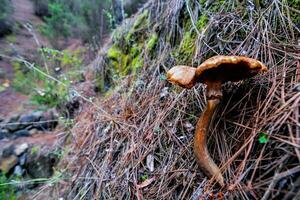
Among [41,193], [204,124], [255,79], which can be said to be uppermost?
[255,79]

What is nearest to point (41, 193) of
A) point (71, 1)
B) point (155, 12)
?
point (155, 12)

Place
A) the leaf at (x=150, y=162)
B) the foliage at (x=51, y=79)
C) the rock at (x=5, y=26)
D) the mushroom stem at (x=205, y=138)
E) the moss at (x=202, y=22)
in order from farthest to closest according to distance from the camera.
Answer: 1. the rock at (x=5, y=26)
2. the foliage at (x=51, y=79)
3. the moss at (x=202, y=22)
4. the leaf at (x=150, y=162)
5. the mushroom stem at (x=205, y=138)

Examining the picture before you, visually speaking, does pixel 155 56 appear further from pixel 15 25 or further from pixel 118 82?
pixel 15 25

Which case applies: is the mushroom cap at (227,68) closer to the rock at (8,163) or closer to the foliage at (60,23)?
the rock at (8,163)

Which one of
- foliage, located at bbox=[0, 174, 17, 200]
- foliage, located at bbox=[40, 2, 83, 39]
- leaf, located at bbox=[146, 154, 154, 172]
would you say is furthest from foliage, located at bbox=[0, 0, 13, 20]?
leaf, located at bbox=[146, 154, 154, 172]

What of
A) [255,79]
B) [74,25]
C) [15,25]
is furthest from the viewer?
[15,25]

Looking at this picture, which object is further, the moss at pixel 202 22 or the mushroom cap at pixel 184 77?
the moss at pixel 202 22

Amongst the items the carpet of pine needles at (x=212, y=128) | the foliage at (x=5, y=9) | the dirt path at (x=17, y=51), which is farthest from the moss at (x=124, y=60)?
the foliage at (x=5, y=9)

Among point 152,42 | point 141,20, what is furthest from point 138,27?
point 152,42
